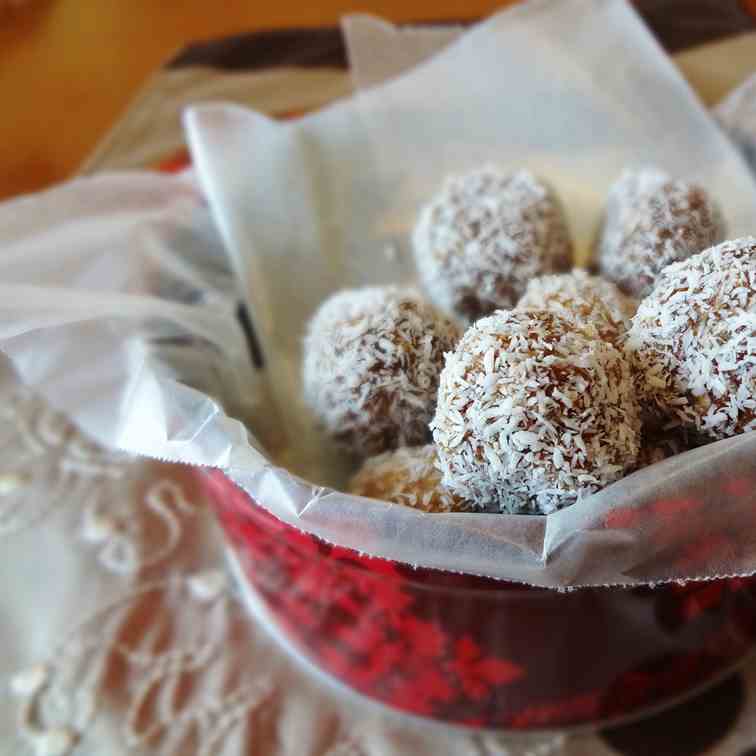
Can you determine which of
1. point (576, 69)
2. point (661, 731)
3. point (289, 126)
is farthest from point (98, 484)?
point (576, 69)

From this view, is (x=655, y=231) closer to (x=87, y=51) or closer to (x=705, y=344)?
(x=705, y=344)

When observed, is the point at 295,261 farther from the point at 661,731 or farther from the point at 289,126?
the point at 661,731

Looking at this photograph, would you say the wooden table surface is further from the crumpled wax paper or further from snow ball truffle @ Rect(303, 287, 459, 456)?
snow ball truffle @ Rect(303, 287, 459, 456)

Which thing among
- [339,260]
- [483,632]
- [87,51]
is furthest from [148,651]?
[87,51]

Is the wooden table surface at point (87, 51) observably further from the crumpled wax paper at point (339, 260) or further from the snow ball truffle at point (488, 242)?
the snow ball truffle at point (488, 242)


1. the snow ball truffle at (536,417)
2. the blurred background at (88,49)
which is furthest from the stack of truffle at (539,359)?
the blurred background at (88,49)

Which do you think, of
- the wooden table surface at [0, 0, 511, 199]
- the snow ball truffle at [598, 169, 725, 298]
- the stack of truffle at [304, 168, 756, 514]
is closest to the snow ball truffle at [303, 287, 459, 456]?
the stack of truffle at [304, 168, 756, 514]
